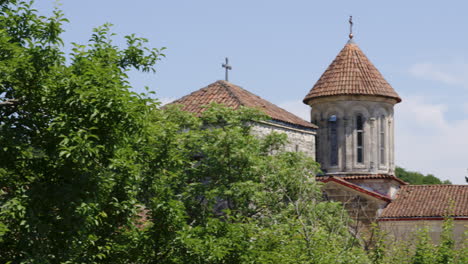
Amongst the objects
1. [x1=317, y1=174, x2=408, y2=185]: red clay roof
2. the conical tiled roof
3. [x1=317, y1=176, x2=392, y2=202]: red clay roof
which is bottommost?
[x1=317, y1=176, x2=392, y2=202]: red clay roof

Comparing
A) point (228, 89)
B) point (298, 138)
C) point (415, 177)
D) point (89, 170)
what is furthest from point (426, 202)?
point (415, 177)

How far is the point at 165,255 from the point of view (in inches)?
534

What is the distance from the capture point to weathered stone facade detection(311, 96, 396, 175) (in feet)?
98.7

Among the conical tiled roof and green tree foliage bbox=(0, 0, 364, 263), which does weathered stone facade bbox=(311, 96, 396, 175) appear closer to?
the conical tiled roof

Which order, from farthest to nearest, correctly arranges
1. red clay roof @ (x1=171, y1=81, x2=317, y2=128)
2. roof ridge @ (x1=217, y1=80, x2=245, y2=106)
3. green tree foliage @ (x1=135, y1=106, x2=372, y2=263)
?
red clay roof @ (x1=171, y1=81, x2=317, y2=128) → roof ridge @ (x1=217, y1=80, x2=245, y2=106) → green tree foliage @ (x1=135, y1=106, x2=372, y2=263)

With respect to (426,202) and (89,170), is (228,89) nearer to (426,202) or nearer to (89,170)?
(426,202)

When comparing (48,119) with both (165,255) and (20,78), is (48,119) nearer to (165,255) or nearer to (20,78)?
(20,78)

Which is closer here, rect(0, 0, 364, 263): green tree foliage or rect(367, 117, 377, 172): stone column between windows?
rect(0, 0, 364, 263): green tree foliage

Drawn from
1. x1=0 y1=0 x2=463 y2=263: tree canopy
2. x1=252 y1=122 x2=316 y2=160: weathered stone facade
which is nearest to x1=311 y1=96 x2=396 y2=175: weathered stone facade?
x1=252 y1=122 x2=316 y2=160: weathered stone facade

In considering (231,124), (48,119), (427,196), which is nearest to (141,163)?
(48,119)

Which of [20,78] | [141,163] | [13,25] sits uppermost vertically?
[13,25]

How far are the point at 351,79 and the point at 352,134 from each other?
6.56 ft

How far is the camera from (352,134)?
98.8ft

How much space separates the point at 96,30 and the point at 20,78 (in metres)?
2.07
